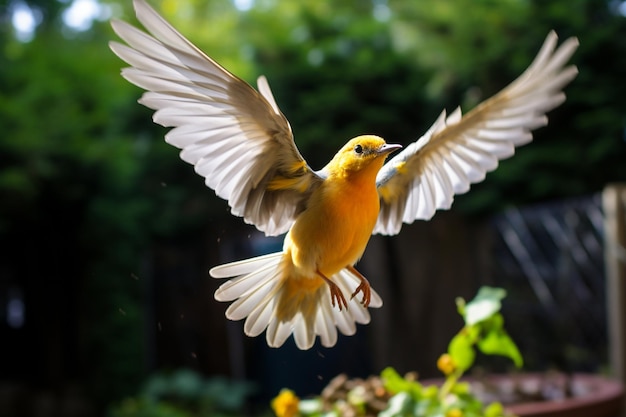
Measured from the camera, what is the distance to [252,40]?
4.92 meters

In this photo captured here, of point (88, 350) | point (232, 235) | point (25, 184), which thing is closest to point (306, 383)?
point (232, 235)

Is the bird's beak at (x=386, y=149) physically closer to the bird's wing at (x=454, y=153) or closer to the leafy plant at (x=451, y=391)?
the bird's wing at (x=454, y=153)

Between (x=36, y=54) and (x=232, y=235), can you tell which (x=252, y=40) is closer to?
(x=232, y=235)

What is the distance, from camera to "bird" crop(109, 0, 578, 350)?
92 centimetres

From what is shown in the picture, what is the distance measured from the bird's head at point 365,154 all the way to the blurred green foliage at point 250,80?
3.35 m

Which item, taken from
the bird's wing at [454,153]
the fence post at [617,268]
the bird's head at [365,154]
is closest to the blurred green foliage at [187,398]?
the fence post at [617,268]

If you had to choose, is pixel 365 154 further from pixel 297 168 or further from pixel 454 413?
pixel 454 413

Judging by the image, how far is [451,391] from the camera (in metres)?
1.55

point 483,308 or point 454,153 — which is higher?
point 454,153

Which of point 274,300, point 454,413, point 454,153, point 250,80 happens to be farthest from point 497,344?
point 250,80

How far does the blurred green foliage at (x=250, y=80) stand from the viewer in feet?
13.6

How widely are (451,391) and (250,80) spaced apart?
3.53 metres

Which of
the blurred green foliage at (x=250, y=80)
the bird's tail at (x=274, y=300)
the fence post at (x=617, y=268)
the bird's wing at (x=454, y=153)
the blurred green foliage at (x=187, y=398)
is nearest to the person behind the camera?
the bird's tail at (x=274, y=300)

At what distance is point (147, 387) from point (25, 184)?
6.09 ft
